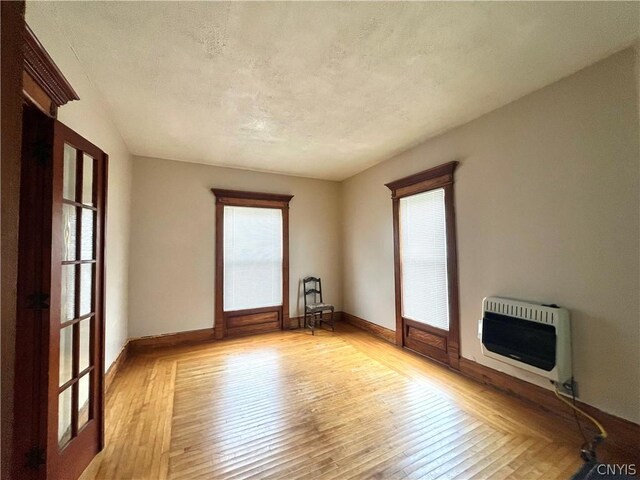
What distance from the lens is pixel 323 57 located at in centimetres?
190

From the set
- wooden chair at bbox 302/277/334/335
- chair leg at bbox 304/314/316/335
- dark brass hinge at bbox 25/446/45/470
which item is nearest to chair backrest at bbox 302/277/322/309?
wooden chair at bbox 302/277/334/335

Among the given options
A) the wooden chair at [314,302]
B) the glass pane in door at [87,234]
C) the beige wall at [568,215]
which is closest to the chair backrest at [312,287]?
the wooden chair at [314,302]

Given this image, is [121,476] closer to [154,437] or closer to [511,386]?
[154,437]

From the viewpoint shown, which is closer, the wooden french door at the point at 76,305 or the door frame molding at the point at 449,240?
the wooden french door at the point at 76,305

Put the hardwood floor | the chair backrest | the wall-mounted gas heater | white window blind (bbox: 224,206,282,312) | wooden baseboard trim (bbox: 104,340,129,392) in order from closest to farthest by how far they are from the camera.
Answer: the hardwood floor, the wall-mounted gas heater, wooden baseboard trim (bbox: 104,340,129,392), white window blind (bbox: 224,206,282,312), the chair backrest

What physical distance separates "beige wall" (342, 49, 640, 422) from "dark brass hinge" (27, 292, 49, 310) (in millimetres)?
3398

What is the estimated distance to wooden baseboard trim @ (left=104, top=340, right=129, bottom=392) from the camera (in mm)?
2697

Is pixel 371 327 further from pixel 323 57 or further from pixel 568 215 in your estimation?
pixel 323 57

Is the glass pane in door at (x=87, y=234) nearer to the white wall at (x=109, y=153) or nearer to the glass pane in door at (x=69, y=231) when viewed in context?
the glass pane in door at (x=69, y=231)

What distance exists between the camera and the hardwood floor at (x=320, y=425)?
1.68m

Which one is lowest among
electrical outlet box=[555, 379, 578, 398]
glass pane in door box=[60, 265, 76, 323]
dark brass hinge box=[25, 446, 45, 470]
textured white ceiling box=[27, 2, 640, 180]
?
electrical outlet box=[555, 379, 578, 398]

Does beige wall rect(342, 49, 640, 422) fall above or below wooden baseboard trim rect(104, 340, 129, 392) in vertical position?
above

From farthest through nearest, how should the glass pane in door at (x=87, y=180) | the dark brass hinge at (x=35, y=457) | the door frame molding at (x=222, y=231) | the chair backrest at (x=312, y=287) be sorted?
the chair backrest at (x=312, y=287) → the door frame molding at (x=222, y=231) → the glass pane in door at (x=87, y=180) → the dark brass hinge at (x=35, y=457)

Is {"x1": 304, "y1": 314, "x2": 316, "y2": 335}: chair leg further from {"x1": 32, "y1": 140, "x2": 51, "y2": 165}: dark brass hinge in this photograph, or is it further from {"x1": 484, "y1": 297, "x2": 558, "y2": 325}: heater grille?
{"x1": 32, "y1": 140, "x2": 51, "y2": 165}: dark brass hinge
